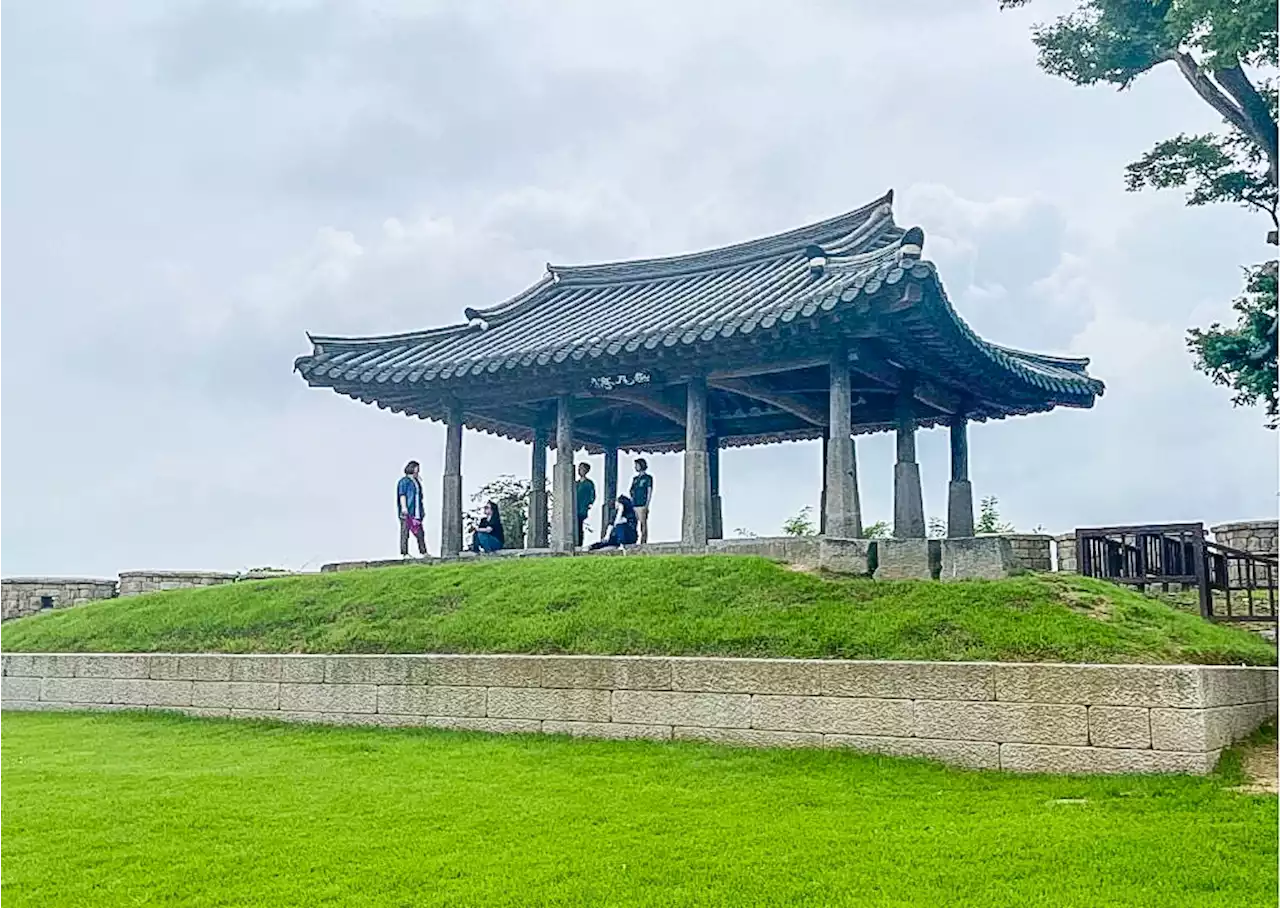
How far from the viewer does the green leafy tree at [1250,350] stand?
11.5 metres

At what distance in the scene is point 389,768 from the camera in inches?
314

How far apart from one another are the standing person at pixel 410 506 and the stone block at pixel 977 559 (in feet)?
26.7

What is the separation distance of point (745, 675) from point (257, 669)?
475 cm

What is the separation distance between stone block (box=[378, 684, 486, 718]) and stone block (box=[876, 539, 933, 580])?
151 inches

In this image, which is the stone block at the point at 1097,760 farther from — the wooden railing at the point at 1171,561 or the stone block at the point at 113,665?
the stone block at the point at 113,665

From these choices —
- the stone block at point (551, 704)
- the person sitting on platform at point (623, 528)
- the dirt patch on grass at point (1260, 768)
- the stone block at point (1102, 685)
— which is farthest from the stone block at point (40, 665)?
the dirt patch on grass at point (1260, 768)

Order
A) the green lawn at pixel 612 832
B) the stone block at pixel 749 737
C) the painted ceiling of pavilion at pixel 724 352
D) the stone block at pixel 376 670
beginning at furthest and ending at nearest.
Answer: the painted ceiling of pavilion at pixel 724 352 → the stone block at pixel 376 670 → the stone block at pixel 749 737 → the green lawn at pixel 612 832

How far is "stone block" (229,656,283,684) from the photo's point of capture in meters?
10.4

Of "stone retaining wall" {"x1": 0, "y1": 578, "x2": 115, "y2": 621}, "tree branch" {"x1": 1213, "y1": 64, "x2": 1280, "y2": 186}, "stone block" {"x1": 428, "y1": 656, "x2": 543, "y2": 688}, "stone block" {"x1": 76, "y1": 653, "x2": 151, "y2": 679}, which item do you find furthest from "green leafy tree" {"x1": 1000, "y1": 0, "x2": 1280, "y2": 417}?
"stone retaining wall" {"x1": 0, "y1": 578, "x2": 115, "y2": 621}

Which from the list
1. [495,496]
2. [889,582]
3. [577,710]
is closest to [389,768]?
[577,710]

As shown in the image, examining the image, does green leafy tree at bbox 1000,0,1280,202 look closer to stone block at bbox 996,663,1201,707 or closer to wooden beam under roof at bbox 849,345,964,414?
wooden beam under roof at bbox 849,345,964,414

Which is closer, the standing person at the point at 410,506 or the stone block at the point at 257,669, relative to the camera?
the stone block at the point at 257,669

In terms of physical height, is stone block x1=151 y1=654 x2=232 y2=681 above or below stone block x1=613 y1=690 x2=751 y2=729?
above

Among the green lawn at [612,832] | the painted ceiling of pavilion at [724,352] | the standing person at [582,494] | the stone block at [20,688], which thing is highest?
the painted ceiling of pavilion at [724,352]
